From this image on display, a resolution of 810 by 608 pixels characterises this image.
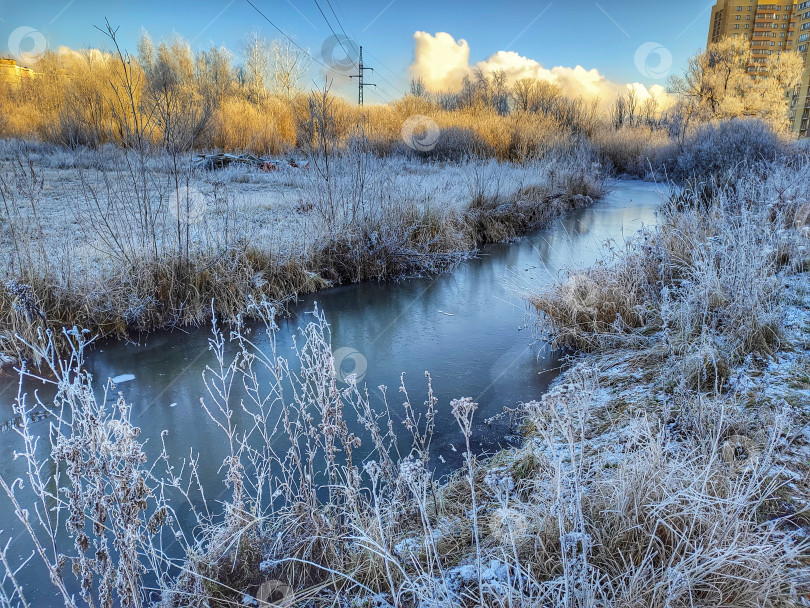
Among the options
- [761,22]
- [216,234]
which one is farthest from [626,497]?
[761,22]

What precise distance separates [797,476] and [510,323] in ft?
12.8

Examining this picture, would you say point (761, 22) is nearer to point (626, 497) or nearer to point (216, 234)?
point (216, 234)

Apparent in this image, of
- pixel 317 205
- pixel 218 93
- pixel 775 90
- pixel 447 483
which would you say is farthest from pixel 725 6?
pixel 447 483

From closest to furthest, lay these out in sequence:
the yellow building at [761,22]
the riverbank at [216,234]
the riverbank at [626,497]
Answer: the riverbank at [626,497] → the riverbank at [216,234] → the yellow building at [761,22]

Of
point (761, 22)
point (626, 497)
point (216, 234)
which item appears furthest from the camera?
point (761, 22)

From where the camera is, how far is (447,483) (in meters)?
3.12

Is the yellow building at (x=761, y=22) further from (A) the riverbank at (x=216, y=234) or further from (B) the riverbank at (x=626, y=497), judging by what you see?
(B) the riverbank at (x=626, y=497)

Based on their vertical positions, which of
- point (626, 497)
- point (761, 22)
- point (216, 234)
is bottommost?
point (626, 497)

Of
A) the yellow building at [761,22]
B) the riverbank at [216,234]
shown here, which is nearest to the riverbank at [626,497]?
the riverbank at [216,234]

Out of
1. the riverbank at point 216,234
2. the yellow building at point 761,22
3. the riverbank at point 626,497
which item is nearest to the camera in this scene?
the riverbank at point 626,497

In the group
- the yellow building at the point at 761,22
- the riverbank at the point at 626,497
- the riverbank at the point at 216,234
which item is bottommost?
the riverbank at the point at 626,497

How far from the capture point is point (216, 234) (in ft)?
22.3

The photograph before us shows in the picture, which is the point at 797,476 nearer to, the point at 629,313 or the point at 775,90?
the point at 629,313

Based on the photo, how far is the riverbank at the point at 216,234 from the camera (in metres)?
5.55
